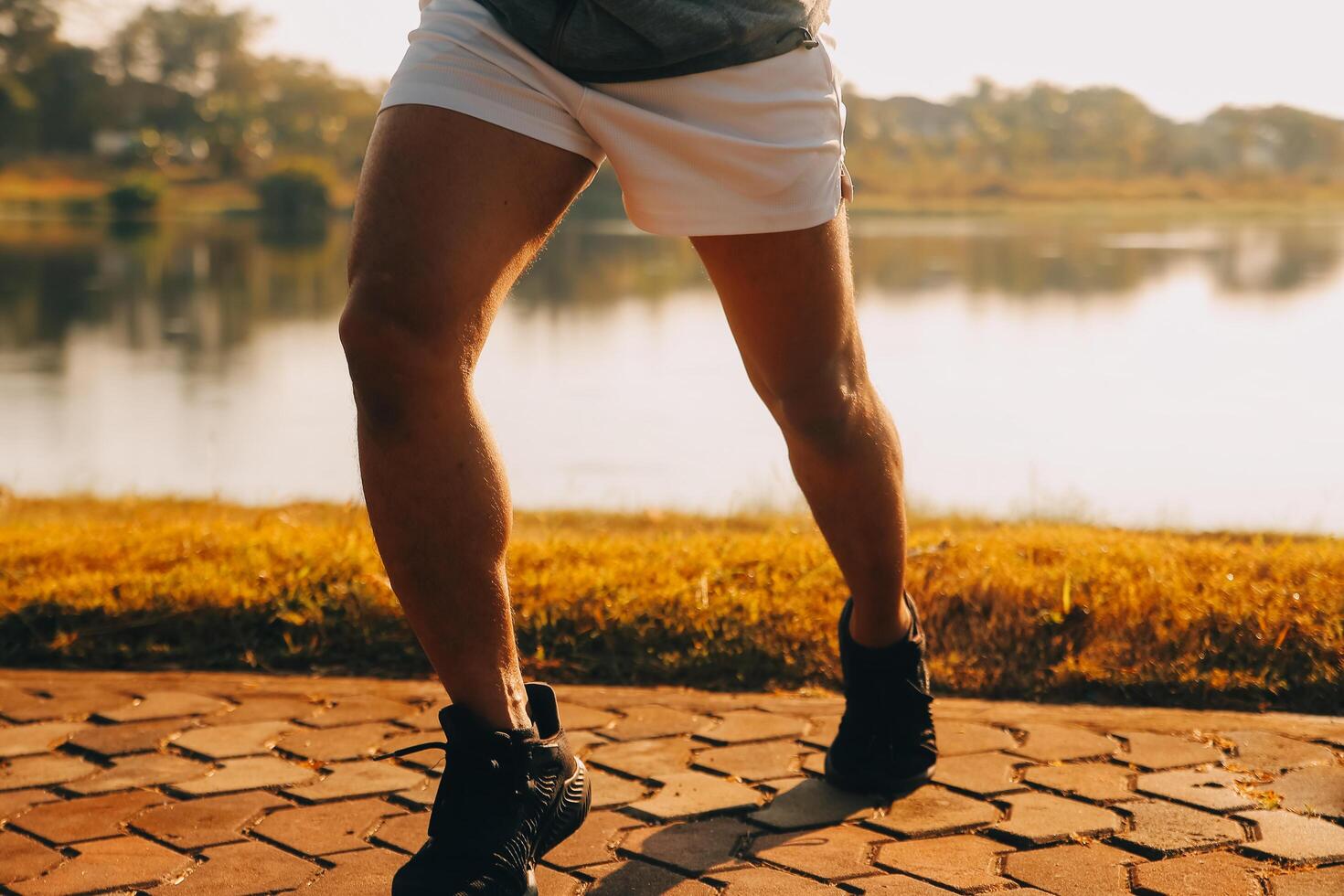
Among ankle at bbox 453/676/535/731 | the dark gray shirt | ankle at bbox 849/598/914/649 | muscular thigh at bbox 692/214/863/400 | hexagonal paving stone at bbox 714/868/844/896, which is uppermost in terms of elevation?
the dark gray shirt

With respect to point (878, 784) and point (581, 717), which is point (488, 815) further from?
point (581, 717)

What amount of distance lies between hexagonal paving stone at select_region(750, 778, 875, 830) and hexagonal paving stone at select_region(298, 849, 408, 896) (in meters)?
0.36

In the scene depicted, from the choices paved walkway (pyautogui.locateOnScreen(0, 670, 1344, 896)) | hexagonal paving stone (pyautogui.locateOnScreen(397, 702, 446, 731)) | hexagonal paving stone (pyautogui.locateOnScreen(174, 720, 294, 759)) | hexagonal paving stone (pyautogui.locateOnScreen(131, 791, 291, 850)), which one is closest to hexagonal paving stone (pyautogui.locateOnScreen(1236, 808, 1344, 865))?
paved walkway (pyautogui.locateOnScreen(0, 670, 1344, 896))

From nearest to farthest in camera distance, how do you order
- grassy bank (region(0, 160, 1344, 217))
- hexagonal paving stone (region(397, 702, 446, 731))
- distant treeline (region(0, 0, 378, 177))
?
1. hexagonal paving stone (region(397, 702, 446, 731))
2. grassy bank (region(0, 160, 1344, 217))
3. distant treeline (region(0, 0, 378, 177))

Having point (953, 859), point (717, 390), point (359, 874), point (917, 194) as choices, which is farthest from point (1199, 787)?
point (917, 194)

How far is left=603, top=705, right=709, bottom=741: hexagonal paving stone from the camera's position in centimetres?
245

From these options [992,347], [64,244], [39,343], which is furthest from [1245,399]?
[64,244]

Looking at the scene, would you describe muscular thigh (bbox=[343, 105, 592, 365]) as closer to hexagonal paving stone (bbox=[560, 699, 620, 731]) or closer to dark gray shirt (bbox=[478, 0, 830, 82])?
dark gray shirt (bbox=[478, 0, 830, 82])

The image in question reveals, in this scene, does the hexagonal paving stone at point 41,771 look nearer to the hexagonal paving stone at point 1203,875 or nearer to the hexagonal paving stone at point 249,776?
the hexagonal paving stone at point 249,776

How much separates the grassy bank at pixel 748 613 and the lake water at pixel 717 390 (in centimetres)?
187

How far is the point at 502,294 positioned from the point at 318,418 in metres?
8.93

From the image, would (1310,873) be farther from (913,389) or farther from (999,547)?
(913,389)

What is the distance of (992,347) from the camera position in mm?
13758

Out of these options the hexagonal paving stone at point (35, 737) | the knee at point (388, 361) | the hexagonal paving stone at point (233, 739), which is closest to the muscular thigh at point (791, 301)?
the knee at point (388, 361)
